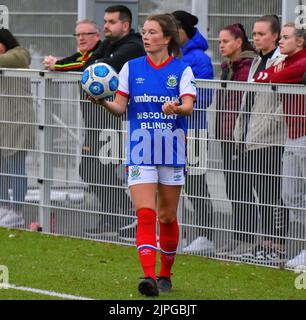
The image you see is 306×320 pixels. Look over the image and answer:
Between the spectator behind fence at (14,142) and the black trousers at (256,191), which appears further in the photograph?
the spectator behind fence at (14,142)

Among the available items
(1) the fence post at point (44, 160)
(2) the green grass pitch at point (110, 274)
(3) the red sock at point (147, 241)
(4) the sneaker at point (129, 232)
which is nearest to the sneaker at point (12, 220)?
(1) the fence post at point (44, 160)

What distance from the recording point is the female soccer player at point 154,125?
33.7ft

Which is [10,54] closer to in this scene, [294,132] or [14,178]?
[14,178]

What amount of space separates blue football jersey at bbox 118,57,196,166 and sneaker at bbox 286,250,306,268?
205cm

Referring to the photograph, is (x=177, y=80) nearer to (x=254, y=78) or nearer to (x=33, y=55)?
(x=254, y=78)

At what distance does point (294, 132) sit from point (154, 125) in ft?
6.73

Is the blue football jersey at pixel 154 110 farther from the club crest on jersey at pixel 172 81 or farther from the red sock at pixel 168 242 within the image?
the red sock at pixel 168 242

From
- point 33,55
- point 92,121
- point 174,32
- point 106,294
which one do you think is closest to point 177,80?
point 174,32

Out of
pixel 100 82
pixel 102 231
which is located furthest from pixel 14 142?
pixel 100 82

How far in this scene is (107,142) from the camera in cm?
1333

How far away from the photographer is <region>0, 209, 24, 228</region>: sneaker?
14.2 meters

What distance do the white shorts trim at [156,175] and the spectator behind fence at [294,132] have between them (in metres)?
1.80

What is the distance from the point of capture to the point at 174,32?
34.6ft
